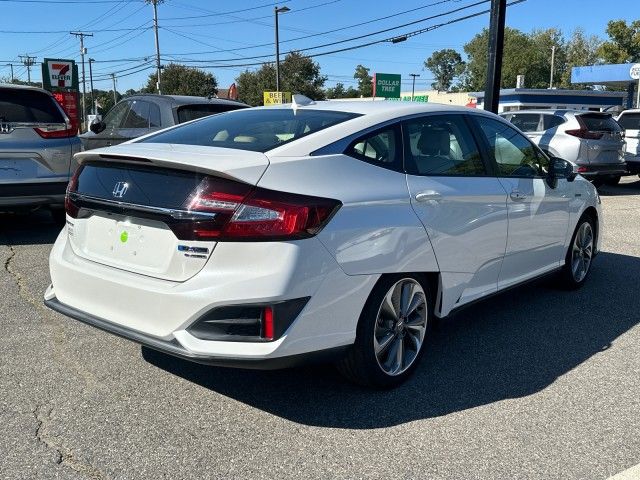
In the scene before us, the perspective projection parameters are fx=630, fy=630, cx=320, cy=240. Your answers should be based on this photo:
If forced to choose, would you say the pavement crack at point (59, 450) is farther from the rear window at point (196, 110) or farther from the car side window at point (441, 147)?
the rear window at point (196, 110)

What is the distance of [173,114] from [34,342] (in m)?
3.99

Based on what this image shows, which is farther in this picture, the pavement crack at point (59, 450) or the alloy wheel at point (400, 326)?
the alloy wheel at point (400, 326)

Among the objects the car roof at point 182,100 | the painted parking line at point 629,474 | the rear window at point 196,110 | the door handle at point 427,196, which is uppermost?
the car roof at point 182,100

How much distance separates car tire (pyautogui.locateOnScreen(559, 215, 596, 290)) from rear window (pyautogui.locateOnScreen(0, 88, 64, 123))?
5.61 metres

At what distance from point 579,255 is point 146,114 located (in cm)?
537

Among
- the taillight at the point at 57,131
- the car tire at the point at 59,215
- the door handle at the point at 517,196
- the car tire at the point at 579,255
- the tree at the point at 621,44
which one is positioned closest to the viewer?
the door handle at the point at 517,196

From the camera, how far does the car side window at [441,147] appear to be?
12.3 ft

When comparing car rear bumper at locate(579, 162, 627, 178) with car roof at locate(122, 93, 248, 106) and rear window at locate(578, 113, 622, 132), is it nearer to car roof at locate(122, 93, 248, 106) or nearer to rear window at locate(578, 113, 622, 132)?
rear window at locate(578, 113, 622, 132)

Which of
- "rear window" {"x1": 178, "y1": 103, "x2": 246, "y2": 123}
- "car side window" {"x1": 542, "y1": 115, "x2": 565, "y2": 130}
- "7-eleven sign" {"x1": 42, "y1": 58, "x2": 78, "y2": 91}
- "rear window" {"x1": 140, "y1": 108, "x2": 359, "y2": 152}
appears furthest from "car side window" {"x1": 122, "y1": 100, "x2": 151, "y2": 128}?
"7-eleven sign" {"x1": 42, "y1": 58, "x2": 78, "y2": 91}

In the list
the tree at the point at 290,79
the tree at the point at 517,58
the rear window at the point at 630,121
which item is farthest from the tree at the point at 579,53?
the rear window at the point at 630,121

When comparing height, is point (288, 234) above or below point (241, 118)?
below

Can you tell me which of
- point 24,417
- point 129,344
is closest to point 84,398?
point 24,417

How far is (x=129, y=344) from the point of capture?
4.16m

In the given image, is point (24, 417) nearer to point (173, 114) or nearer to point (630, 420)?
point (630, 420)
